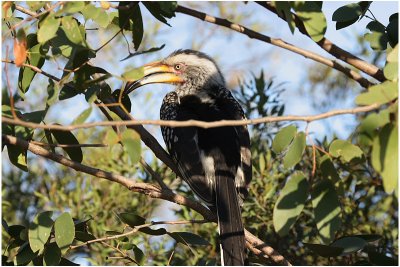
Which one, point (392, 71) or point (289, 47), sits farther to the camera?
point (289, 47)

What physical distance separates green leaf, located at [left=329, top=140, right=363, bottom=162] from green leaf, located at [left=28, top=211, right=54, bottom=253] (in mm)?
1099

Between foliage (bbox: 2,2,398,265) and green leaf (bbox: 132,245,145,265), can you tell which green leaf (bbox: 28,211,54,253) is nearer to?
foliage (bbox: 2,2,398,265)

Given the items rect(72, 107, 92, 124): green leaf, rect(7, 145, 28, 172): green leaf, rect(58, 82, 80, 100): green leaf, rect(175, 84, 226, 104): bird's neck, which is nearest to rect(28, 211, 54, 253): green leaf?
rect(7, 145, 28, 172): green leaf

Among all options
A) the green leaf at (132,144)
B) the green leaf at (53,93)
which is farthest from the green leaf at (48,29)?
the green leaf at (132,144)

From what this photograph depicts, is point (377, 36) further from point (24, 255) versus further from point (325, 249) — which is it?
point (24, 255)

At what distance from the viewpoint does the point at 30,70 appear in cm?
335

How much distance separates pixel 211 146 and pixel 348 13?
1.29 m

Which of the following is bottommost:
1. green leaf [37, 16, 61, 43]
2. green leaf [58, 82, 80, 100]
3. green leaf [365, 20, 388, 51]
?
green leaf [58, 82, 80, 100]

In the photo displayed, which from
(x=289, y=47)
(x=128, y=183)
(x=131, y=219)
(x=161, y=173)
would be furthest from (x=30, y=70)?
(x=161, y=173)

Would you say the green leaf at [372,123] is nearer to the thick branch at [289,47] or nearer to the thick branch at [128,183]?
the thick branch at [289,47]

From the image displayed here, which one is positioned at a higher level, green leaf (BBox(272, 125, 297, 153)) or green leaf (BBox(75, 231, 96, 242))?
green leaf (BBox(272, 125, 297, 153))

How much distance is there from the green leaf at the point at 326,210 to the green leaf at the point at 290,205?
6cm

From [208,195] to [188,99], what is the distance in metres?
1.09

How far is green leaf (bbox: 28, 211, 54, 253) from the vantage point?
312 cm
